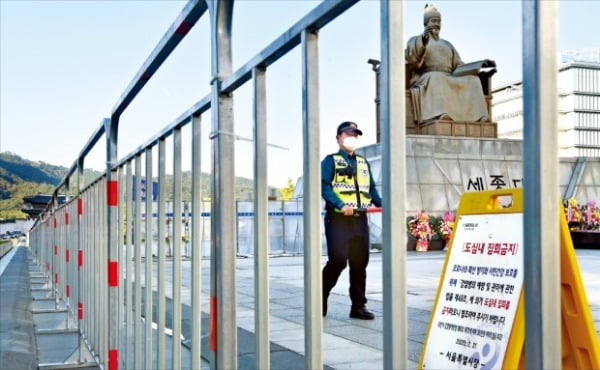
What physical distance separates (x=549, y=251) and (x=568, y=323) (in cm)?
114

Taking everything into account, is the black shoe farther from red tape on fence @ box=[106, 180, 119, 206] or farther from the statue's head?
red tape on fence @ box=[106, 180, 119, 206]

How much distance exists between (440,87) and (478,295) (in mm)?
19617

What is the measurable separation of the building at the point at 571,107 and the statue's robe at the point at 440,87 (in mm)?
17085

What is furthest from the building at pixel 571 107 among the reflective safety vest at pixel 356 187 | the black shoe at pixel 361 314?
the black shoe at pixel 361 314

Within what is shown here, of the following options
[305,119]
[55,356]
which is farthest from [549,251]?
[55,356]

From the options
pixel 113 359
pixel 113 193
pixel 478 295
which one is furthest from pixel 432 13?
pixel 478 295

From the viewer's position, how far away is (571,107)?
4.50ft

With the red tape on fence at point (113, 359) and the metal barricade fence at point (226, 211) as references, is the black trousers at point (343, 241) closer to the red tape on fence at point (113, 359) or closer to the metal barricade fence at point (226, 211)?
the metal barricade fence at point (226, 211)

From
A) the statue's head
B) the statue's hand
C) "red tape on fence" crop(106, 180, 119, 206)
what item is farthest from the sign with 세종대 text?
the statue's hand

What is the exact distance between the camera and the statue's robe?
69.2ft

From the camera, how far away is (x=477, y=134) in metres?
21.4

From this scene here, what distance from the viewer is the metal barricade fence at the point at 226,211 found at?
0.87 metres

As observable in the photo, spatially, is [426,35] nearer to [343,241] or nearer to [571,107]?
[343,241]

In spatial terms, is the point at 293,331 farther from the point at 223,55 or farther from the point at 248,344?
the point at 223,55
